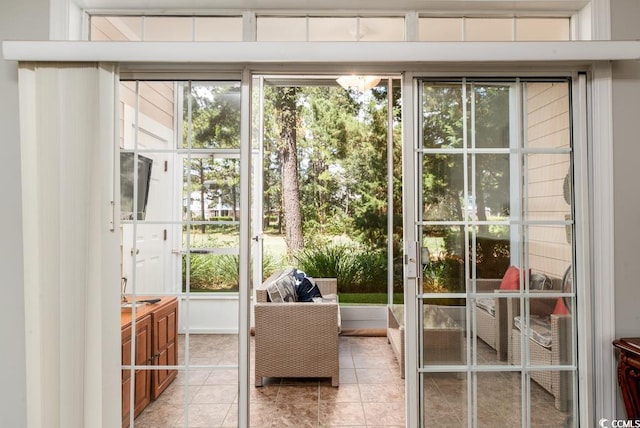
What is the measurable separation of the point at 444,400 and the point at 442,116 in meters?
1.49

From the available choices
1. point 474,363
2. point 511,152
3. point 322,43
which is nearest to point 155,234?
point 322,43

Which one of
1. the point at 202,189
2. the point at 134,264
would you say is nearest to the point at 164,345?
the point at 134,264

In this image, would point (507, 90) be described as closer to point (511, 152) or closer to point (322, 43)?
point (511, 152)

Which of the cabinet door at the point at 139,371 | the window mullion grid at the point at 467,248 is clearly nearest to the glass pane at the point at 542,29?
the window mullion grid at the point at 467,248

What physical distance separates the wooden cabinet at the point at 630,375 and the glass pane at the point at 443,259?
78cm

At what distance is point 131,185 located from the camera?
1967mm

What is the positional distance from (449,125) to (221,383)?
1828mm

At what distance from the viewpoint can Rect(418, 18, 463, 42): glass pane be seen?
204cm

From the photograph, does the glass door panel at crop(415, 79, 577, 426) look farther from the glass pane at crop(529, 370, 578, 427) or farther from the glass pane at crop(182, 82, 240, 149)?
the glass pane at crop(182, 82, 240, 149)

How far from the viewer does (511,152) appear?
1.98 m

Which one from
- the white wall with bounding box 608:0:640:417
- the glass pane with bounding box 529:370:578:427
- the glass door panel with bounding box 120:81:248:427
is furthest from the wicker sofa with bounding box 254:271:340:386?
the white wall with bounding box 608:0:640:417

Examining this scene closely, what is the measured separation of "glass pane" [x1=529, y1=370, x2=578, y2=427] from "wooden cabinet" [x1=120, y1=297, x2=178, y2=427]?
6.19 feet

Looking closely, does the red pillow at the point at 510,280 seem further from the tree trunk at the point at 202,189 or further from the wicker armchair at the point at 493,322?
the tree trunk at the point at 202,189

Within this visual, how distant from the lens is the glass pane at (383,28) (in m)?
2.06
